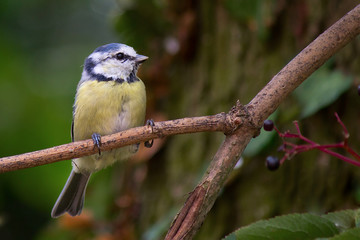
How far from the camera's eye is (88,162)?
299cm

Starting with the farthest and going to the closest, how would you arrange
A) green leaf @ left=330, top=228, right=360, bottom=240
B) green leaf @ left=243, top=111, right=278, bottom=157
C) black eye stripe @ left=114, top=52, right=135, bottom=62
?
black eye stripe @ left=114, top=52, right=135, bottom=62, green leaf @ left=243, top=111, right=278, bottom=157, green leaf @ left=330, top=228, right=360, bottom=240

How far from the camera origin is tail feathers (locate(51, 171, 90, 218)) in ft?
9.57

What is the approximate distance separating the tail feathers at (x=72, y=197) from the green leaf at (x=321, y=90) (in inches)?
56.8

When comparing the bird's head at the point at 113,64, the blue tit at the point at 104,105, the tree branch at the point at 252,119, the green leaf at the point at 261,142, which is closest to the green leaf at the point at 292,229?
the tree branch at the point at 252,119

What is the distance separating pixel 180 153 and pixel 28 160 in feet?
5.75

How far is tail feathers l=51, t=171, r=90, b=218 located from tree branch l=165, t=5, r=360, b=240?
1503 mm

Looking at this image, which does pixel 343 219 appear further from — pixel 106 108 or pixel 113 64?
pixel 113 64

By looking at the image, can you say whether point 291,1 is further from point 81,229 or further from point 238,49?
point 81,229

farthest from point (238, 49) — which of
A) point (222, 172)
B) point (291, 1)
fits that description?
point (222, 172)

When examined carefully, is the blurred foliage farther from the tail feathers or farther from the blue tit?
the tail feathers

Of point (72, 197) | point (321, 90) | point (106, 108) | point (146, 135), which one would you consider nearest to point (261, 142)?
point (321, 90)

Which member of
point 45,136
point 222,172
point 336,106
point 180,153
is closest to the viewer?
point 222,172

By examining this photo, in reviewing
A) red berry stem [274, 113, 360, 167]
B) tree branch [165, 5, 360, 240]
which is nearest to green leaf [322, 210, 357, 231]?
red berry stem [274, 113, 360, 167]

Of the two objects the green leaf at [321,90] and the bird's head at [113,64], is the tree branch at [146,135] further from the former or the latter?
the bird's head at [113,64]
